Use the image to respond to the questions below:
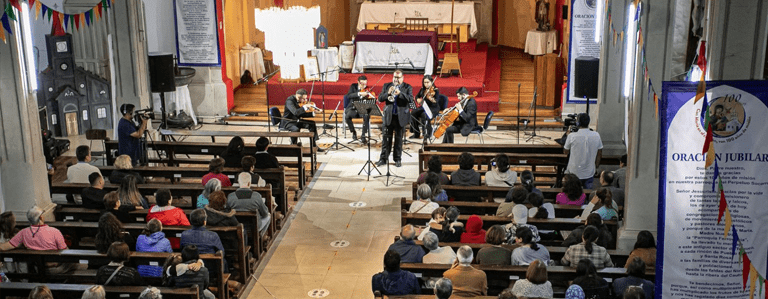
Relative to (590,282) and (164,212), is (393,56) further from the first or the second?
(590,282)

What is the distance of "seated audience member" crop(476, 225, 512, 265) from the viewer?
7.14m

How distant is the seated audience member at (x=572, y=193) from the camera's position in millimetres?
8617

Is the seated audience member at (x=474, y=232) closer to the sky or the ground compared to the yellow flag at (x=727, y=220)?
closer to the ground

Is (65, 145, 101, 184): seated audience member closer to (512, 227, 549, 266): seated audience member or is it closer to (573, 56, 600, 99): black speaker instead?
(512, 227, 549, 266): seated audience member

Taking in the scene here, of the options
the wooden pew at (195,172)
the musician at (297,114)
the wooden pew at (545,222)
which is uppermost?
the musician at (297,114)

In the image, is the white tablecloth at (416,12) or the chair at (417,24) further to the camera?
the white tablecloth at (416,12)

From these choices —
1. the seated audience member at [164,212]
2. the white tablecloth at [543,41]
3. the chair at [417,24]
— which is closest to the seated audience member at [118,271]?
the seated audience member at [164,212]

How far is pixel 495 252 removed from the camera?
7.14 m

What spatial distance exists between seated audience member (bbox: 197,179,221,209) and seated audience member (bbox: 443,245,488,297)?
304 cm

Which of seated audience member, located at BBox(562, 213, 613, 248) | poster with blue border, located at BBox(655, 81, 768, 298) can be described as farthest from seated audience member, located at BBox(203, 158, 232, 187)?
poster with blue border, located at BBox(655, 81, 768, 298)

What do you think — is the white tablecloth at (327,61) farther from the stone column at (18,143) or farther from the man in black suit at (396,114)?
the stone column at (18,143)

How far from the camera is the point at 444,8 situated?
20.2 meters

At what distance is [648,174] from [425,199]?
7.35 feet

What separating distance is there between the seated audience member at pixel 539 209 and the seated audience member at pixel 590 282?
5.44ft
